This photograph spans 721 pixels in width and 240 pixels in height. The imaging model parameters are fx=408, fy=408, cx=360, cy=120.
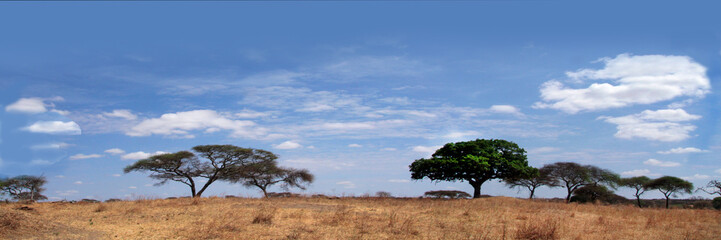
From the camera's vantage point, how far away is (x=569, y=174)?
43188mm

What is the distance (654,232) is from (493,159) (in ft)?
67.2

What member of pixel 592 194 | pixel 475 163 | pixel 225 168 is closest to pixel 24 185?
pixel 225 168

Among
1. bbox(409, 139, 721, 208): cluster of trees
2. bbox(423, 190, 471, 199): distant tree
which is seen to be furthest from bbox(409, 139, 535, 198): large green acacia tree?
bbox(423, 190, 471, 199): distant tree

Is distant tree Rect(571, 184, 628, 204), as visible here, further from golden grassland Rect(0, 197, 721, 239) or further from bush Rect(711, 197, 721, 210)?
golden grassland Rect(0, 197, 721, 239)

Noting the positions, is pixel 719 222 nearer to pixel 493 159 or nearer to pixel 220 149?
pixel 493 159

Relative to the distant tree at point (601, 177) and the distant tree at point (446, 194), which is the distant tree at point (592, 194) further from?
the distant tree at point (446, 194)

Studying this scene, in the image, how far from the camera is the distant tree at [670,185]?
142 feet

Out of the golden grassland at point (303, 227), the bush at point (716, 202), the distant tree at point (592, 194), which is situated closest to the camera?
the golden grassland at point (303, 227)

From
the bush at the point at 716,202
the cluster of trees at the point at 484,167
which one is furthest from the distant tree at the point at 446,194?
the bush at the point at 716,202

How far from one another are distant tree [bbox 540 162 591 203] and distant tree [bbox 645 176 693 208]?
813 centimetres

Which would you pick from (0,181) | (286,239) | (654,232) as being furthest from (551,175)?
(0,181)

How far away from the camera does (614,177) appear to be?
44031mm

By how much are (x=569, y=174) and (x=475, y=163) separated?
17.6 metres

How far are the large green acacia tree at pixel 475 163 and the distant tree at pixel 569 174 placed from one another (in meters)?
11.3
